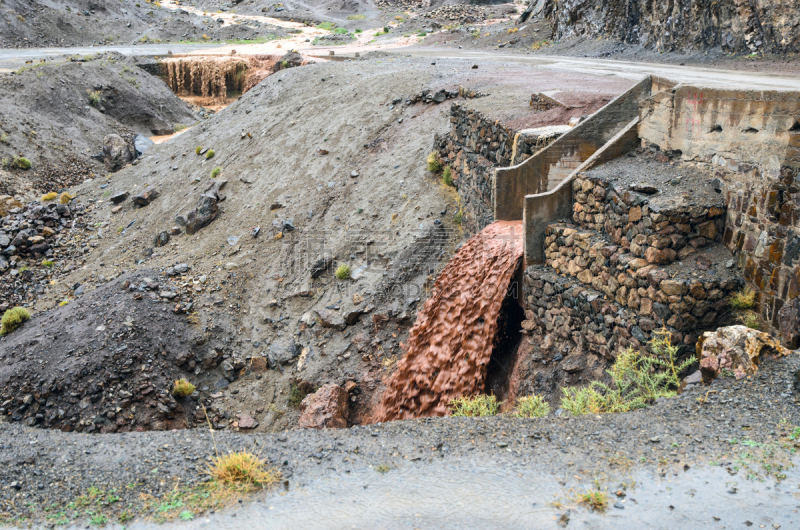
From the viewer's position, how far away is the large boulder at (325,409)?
29.8ft

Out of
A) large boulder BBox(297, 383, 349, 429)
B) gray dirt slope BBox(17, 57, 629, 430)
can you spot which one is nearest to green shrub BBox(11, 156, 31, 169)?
gray dirt slope BBox(17, 57, 629, 430)

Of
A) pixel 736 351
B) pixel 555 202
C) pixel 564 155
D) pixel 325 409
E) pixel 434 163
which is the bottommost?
A: pixel 325 409

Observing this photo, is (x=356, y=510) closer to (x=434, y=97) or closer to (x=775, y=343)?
(x=775, y=343)

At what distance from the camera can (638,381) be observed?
6070 mm

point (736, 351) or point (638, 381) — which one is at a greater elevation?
point (736, 351)

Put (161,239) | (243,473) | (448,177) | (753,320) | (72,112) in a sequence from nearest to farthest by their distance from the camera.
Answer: (243,473)
(753,320)
(448,177)
(161,239)
(72,112)

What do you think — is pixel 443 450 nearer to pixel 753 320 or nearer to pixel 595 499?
pixel 595 499

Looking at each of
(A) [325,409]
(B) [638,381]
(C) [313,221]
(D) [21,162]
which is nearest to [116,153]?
(D) [21,162]

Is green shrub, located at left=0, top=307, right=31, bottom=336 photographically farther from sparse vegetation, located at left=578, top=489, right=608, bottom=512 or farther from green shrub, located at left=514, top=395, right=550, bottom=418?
sparse vegetation, located at left=578, top=489, right=608, bottom=512

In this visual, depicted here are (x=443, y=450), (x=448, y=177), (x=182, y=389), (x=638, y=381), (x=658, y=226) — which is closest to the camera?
(x=443, y=450)

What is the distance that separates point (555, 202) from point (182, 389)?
Answer: 23.3 feet

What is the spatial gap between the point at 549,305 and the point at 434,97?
884 cm

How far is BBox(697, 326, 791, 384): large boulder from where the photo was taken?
5273mm

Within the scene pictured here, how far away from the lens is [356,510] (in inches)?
172
